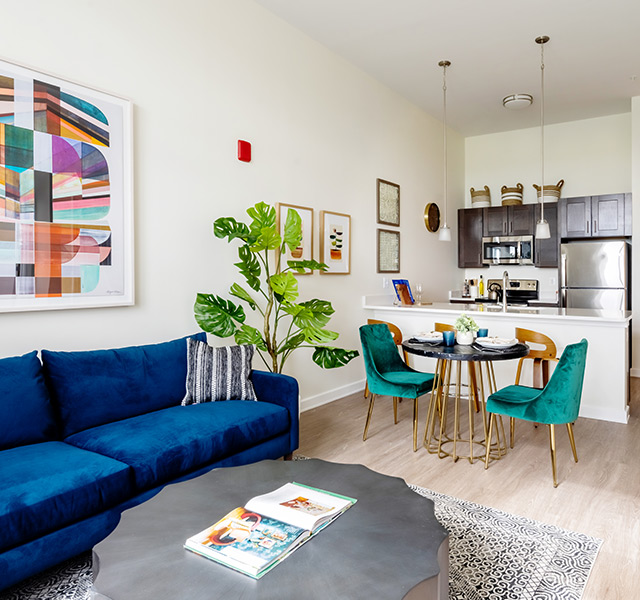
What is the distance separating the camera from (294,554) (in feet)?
4.37

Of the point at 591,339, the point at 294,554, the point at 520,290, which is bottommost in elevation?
the point at 294,554

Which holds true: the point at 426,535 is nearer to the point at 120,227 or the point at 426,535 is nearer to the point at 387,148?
the point at 120,227

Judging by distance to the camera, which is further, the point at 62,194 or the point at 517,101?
the point at 517,101

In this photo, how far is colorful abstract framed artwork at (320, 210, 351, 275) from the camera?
Answer: 4.59m

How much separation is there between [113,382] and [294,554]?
1.63m

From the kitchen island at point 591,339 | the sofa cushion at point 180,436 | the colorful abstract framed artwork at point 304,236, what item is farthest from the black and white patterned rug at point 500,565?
the colorful abstract framed artwork at point 304,236

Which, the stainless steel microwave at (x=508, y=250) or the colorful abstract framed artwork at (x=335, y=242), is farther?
the stainless steel microwave at (x=508, y=250)

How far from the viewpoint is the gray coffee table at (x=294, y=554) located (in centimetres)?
118

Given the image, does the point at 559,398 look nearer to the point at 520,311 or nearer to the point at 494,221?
the point at 520,311

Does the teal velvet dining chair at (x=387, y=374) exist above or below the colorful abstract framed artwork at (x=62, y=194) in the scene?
below

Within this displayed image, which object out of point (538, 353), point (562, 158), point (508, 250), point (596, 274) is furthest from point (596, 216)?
point (538, 353)

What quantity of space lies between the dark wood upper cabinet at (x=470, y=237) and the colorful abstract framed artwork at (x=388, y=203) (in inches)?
75.5

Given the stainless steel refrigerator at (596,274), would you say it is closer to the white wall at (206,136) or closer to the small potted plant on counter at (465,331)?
the white wall at (206,136)

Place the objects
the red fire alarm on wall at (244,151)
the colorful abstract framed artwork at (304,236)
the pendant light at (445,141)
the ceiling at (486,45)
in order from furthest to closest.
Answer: the pendant light at (445,141)
the colorful abstract framed artwork at (304,236)
the ceiling at (486,45)
the red fire alarm on wall at (244,151)
